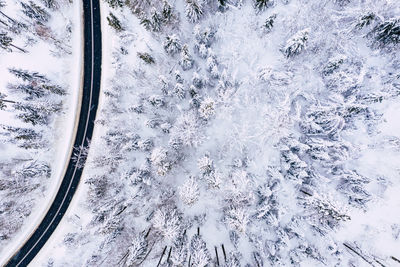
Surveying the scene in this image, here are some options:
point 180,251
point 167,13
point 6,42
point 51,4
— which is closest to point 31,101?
point 6,42

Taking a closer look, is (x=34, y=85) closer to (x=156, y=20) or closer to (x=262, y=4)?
(x=156, y=20)

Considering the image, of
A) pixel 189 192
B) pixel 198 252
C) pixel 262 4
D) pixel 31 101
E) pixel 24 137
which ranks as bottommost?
pixel 198 252

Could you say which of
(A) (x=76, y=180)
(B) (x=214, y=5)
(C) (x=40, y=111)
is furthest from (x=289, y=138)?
(C) (x=40, y=111)

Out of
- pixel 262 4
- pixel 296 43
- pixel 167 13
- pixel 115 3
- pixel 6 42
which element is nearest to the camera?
pixel 296 43

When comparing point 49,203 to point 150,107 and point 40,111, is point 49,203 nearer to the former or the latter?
point 40,111

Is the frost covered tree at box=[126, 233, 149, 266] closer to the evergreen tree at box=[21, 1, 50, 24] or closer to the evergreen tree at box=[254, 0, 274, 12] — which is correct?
the evergreen tree at box=[21, 1, 50, 24]

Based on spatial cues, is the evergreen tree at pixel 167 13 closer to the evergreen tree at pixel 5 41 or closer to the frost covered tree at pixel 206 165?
the frost covered tree at pixel 206 165
